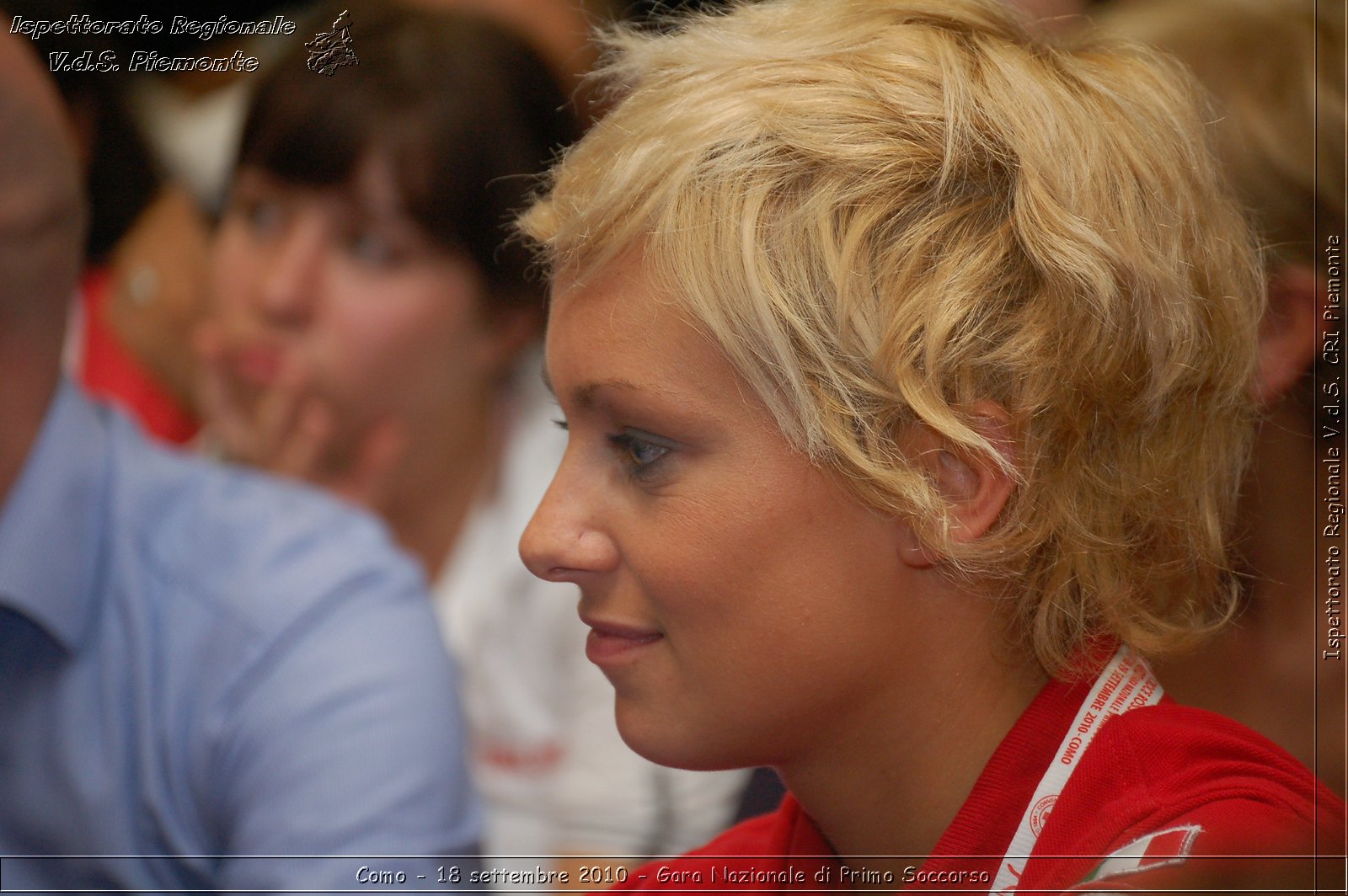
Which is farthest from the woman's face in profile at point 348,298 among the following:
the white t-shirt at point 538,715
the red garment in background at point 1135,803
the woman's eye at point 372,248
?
the red garment in background at point 1135,803

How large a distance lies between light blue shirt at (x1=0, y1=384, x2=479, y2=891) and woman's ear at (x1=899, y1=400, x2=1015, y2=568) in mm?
462

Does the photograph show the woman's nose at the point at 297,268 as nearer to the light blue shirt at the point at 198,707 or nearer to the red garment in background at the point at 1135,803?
the light blue shirt at the point at 198,707

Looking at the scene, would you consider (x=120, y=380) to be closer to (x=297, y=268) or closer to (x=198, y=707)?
(x=297, y=268)

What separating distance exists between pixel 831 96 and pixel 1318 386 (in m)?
0.42

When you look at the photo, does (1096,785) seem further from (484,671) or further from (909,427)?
(484,671)

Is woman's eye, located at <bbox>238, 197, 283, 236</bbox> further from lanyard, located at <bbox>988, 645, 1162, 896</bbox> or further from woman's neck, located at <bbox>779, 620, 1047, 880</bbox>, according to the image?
lanyard, located at <bbox>988, 645, 1162, 896</bbox>

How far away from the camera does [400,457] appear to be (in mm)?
1439

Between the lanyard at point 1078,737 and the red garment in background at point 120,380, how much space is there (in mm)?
1255

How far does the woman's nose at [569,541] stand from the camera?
27.4 inches

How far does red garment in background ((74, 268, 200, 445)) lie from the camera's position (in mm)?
1546

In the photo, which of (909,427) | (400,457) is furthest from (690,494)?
(400,457)

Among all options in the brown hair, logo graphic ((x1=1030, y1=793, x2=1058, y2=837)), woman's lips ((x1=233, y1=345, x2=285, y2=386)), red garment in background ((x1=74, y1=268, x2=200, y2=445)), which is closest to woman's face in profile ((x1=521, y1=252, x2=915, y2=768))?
logo graphic ((x1=1030, y1=793, x2=1058, y2=837))

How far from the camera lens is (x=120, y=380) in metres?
1.61

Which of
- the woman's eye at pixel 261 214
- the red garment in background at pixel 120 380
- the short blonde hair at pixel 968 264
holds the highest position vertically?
the short blonde hair at pixel 968 264
